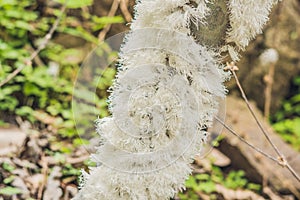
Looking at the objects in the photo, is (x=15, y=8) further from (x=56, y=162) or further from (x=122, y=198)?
(x=122, y=198)

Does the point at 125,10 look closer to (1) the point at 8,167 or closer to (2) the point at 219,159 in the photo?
(2) the point at 219,159

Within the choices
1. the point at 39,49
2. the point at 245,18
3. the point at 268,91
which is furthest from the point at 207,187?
the point at 245,18

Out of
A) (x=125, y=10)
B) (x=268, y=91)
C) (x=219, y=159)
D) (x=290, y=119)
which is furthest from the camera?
(x=290, y=119)

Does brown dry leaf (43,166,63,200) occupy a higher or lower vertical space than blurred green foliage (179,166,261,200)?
higher

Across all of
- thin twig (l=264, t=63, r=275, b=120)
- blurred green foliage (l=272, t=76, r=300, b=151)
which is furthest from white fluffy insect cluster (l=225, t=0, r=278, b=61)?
blurred green foliage (l=272, t=76, r=300, b=151)

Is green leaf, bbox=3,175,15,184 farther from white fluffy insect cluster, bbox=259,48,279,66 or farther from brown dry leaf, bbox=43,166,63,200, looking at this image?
white fluffy insect cluster, bbox=259,48,279,66
